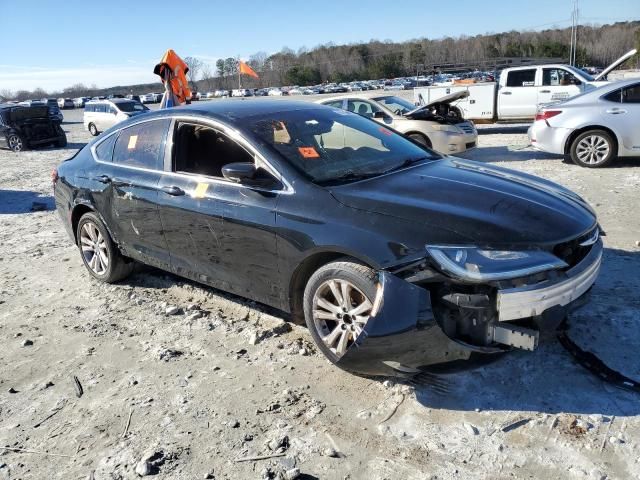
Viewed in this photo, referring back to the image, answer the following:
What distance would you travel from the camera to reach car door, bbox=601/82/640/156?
29.0ft

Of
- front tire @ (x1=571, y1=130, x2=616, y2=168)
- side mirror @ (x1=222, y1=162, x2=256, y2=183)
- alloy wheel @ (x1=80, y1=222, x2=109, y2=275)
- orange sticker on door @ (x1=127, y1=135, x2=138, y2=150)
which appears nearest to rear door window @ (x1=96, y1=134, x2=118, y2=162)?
orange sticker on door @ (x1=127, y1=135, x2=138, y2=150)

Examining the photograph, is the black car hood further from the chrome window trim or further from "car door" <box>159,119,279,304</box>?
"car door" <box>159,119,279,304</box>

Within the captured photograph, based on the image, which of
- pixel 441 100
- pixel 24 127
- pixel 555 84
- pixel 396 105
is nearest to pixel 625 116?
pixel 441 100

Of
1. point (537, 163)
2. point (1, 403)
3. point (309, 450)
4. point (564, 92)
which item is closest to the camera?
point (309, 450)

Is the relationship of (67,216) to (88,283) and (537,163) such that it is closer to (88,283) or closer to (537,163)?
(88,283)

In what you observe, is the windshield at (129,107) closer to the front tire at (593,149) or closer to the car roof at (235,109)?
the front tire at (593,149)

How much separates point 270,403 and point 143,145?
262cm

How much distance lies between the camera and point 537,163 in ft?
34.3

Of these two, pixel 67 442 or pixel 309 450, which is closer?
pixel 309 450

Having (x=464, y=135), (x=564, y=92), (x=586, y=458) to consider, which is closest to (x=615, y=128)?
(x=464, y=135)

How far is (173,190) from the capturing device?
4.18 meters

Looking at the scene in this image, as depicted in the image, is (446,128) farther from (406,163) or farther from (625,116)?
(406,163)

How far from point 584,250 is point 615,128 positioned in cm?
697

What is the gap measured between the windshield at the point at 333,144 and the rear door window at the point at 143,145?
0.90 meters
